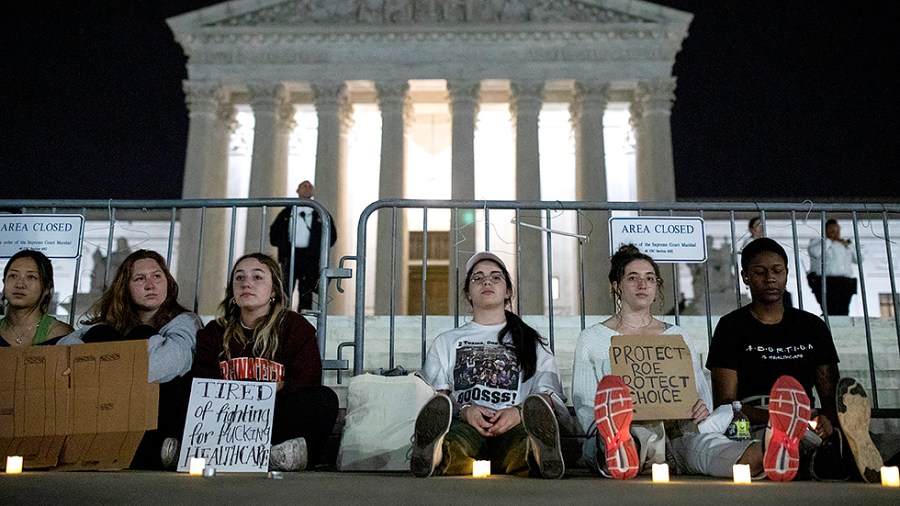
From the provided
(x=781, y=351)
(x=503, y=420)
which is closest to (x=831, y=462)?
(x=781, y=351)

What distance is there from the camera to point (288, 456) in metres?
4.75

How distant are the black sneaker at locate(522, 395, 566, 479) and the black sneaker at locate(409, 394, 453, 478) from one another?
0.44 meters

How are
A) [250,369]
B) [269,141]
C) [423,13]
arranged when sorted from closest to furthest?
[250,369] < [269,141] < [423,13]

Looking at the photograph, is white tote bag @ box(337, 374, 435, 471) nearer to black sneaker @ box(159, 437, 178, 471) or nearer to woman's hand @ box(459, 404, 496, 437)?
woman's hand @ box(459, 404, 496, 437)

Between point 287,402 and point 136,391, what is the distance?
0.95 m

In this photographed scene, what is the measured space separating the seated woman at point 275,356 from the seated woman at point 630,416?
1682 mm

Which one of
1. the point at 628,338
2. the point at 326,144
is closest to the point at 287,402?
the point at 628,338

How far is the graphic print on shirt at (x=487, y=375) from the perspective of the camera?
5223 millimetres

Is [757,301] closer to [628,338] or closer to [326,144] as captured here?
[628,338]

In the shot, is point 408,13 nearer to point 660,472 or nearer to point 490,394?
point 490,394

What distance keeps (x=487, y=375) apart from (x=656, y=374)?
1.12 m

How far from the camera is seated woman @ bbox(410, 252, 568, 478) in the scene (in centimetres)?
420

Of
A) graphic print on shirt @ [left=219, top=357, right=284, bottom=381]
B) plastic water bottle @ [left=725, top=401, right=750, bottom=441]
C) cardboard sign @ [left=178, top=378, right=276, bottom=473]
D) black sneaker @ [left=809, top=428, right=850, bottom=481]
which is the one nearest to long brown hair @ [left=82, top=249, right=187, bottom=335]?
graphic print on shirt @ [left=219, top=357, right=284, bottom=381]

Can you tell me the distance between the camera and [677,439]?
4.91 m
